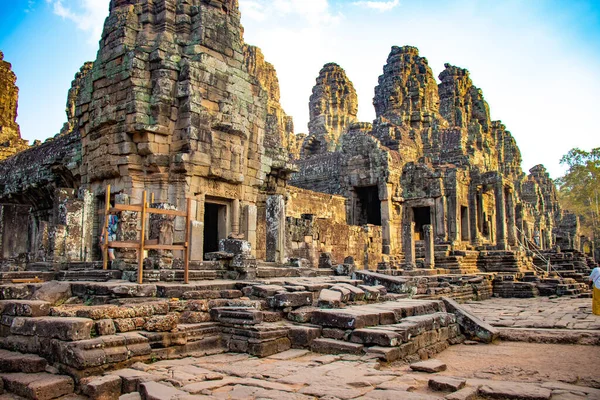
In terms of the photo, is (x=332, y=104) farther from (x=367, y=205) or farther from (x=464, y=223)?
(x=367, y=205)

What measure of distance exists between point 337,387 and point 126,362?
2256 mm

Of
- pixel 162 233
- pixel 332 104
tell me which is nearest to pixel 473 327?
pixel 162 233

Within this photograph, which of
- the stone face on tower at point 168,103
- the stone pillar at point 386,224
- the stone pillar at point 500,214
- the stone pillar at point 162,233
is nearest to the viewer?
the stone pillar at point 162,233

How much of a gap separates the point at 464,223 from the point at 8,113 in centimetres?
2344

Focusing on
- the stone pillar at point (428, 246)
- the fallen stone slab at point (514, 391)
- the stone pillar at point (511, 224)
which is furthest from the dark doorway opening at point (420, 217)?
the fallen stone slab at point (514, 391)

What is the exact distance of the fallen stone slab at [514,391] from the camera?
4422 mm

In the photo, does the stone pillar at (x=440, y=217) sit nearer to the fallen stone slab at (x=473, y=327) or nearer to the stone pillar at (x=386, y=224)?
the stone pillar at (x=386, y=224)

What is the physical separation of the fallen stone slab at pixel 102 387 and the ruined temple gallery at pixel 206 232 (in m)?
0.02

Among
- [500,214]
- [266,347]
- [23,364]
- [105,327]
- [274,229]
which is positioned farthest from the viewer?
[500,214]

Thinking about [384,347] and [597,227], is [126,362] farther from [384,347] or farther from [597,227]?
[597,227]

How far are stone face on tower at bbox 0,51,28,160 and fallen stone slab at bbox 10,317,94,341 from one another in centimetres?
2012

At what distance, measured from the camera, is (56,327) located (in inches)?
207

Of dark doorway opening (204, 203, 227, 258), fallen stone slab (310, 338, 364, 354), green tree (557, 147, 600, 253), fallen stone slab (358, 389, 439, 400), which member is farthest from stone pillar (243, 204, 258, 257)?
green tree (557, 147, 600, 253)

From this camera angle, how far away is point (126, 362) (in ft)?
17.3
